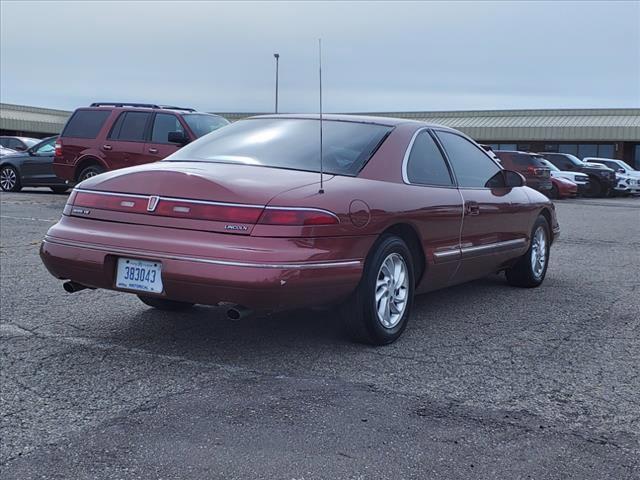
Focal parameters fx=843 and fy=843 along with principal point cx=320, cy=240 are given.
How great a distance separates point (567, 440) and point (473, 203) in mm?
2852

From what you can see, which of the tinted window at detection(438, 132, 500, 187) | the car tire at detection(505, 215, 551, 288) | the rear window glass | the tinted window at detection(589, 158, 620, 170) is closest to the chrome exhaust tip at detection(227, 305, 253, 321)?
the rear window glass

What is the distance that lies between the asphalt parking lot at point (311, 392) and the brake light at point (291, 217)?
80cm

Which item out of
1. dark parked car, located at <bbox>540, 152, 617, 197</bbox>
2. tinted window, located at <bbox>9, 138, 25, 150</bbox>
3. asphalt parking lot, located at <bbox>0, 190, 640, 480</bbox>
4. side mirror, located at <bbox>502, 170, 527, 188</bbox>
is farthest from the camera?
dark parked car, located at <bbox>540, 152, 617, 197</bbox>

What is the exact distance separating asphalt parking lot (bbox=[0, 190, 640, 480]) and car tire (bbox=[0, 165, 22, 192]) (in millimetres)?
13311

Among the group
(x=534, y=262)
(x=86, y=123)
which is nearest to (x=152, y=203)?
(x=534, y=262)

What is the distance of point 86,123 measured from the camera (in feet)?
48.2

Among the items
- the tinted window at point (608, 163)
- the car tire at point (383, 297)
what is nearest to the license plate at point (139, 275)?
the car tire at point (383, 297)

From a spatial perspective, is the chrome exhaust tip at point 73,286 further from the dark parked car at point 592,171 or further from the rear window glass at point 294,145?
the dark parked car at point 592,171

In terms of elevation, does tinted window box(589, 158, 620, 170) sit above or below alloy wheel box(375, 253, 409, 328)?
above

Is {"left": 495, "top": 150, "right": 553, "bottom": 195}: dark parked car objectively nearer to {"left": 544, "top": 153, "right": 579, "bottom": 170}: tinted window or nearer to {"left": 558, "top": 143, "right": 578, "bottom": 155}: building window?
{"left": 544, "top": 153, "right": 579, "bottom": 170}: tinted window

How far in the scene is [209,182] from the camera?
4652mm

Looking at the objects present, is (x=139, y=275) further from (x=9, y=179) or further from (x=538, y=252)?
(x=9, y=179)

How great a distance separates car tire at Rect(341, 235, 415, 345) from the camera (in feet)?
16.0

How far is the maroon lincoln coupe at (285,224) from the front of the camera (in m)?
4.46
